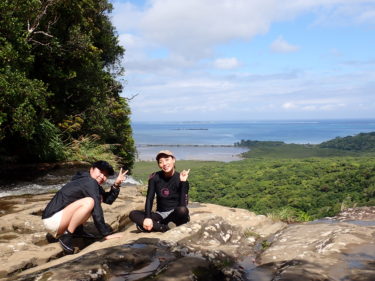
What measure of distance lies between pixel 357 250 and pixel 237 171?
288 ft

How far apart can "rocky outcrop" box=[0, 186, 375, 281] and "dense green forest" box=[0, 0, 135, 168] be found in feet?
15.5

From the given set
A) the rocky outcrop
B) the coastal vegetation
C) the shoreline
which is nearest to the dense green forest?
the rocky outcrop

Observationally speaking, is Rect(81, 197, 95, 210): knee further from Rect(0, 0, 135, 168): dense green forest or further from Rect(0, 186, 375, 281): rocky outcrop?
Rect(0, 0, 135, 168): dense green forest

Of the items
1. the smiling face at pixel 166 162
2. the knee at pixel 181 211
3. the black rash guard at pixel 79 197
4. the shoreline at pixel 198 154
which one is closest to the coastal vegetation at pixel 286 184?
the shoreline at pixel 198 154

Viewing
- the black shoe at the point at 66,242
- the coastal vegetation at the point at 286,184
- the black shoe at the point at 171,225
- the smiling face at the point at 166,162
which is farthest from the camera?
the coastal vegetation at the point at 286,184

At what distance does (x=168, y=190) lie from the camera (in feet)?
21.6

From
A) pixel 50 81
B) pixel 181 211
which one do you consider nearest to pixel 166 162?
pixel 181 211

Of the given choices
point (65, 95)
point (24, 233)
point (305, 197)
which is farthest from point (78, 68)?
point (305, 197)

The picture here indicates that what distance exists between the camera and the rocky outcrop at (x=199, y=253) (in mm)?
4340

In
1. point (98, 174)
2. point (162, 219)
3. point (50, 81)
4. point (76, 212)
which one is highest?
point (50, 81)

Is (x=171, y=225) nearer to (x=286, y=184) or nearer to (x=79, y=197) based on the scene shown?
(x=79, y=197)

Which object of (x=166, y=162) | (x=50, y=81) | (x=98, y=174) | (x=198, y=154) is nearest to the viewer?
(x=98, y=174)

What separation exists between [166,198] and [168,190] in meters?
0.17

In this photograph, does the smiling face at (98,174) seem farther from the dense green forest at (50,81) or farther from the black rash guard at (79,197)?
the dense green forest at (50,81)
